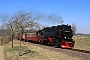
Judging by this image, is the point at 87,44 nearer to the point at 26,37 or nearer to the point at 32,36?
the point at 32,36

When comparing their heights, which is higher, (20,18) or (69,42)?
(20,18)

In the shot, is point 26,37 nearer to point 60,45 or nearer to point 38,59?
point 60,45

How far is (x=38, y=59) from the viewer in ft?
57.9

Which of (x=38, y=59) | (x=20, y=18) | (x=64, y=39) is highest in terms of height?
(x=20, y=18)

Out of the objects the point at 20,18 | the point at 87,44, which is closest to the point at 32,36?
the point at 87,44

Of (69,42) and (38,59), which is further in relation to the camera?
(69,42)

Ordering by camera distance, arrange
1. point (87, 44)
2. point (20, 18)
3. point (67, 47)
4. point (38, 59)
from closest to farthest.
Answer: point (38, 59)
point (20, 18)
point (67, 47)
point (87, 44)

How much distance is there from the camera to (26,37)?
192ft

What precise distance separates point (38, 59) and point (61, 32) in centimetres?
1461

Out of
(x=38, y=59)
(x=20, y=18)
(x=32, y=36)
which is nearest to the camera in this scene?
(x=38, y=59)

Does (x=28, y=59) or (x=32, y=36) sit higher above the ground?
(x=32, y=36)

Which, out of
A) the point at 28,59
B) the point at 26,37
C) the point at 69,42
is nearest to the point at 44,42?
the point at 69,42

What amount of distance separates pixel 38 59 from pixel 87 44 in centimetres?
2295

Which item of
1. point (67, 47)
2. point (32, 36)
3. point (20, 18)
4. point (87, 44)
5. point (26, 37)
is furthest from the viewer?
point (26, 37)
